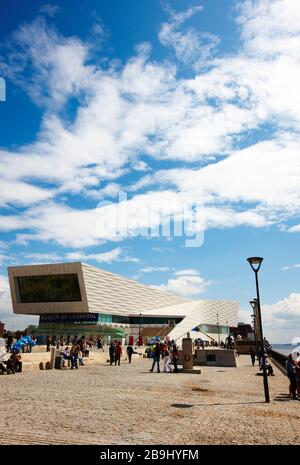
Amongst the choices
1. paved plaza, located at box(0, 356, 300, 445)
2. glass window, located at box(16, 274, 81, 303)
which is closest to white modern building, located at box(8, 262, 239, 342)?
glass window, located at box(16, 274, 81, 303)

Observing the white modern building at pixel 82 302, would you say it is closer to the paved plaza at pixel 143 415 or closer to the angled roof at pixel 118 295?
the angled roof at pixel 118 295

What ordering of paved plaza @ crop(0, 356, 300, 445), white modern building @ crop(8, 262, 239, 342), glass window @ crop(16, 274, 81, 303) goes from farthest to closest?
glass window @ crop(16, 274, 81, 303), white modern building @ crop(8, 262, 239, 342), paved plaza @ crop(0, 356, 300, 445)

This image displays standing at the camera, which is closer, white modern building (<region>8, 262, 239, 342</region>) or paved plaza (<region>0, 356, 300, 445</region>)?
paved plaza (<region>0, 356, 300, 445</region>)

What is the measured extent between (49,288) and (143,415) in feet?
267

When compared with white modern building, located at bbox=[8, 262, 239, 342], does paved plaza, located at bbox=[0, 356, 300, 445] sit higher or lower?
lower

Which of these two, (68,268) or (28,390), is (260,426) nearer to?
(28,390)

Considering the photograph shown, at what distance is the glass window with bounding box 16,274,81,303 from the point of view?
85.2 metres

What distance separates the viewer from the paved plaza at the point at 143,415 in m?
7.66

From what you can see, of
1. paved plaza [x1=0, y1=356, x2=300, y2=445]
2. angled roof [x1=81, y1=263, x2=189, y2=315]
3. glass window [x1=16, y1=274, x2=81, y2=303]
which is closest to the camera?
paved plaza [x1=0, y1=356, x2=300, y2=445]

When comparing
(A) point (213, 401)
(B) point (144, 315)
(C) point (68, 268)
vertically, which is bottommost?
(A) point (213, 401)

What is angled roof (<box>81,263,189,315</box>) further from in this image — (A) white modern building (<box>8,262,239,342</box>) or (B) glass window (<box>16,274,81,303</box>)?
(B) glass window (<box>16,274,81,303</box>)
